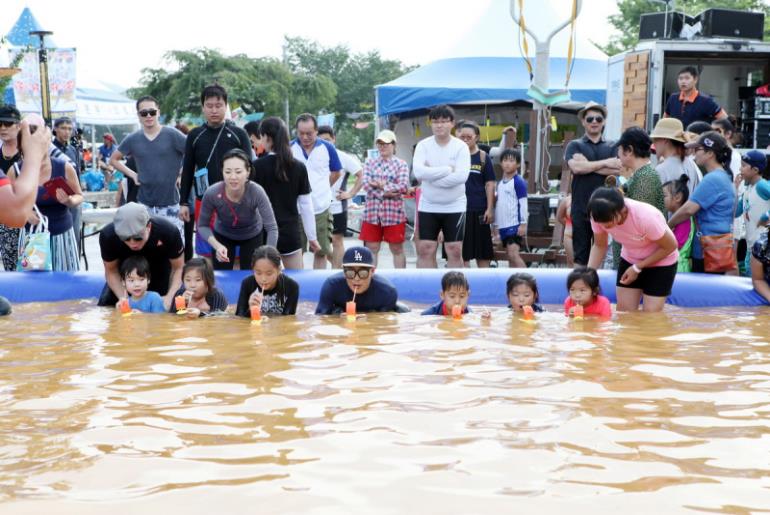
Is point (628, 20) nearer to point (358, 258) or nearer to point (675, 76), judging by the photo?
point (675, 76)

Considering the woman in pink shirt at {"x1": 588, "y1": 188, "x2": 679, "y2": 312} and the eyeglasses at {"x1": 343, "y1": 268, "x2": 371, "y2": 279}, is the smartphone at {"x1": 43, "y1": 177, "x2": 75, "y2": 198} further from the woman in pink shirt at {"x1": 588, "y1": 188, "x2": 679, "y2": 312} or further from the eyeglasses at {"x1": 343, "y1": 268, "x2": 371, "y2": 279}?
the woman in pink shirt at {"x1": 588, "y1": 188, "x2": 679, "y2": 312}

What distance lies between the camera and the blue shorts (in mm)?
9922

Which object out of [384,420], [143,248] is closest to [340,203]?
[143,248]

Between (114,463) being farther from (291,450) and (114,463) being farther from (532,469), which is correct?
(532,469)

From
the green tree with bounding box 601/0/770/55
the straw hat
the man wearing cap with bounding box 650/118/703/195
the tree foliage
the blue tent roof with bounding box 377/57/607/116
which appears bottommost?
the man wearing cap with bounding box 650/118/703/195

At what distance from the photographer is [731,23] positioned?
38.2 feet

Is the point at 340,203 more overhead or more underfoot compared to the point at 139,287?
more overhead

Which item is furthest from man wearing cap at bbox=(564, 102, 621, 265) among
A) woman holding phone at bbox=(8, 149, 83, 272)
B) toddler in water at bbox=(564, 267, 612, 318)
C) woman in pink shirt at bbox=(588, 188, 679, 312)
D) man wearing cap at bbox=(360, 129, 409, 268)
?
woman holding phone at bbox=(8, 149, 83, 272)

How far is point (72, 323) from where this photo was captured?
6.64 metres

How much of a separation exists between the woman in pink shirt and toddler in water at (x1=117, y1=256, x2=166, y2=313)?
136 inches

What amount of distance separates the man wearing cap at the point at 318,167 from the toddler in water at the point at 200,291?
233 centimetres

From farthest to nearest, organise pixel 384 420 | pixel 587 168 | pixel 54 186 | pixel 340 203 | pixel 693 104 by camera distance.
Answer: pixel 340 203 < pixel 693 104 < pixel 587 168 < pixel 54 186 < pixel 384 420

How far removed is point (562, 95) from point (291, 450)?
8735 mm

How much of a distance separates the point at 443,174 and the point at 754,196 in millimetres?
2821
